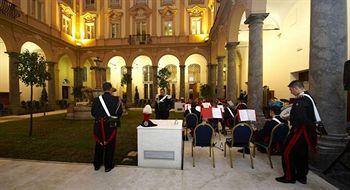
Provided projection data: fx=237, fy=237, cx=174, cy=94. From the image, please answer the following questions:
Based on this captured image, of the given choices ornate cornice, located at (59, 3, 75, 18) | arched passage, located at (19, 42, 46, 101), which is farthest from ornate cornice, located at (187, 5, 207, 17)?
arched passage, located at (19, 42, 46, 101)

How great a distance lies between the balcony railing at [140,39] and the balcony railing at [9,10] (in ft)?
38.3

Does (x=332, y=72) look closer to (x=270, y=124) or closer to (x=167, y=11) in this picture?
(x=270, y=124)

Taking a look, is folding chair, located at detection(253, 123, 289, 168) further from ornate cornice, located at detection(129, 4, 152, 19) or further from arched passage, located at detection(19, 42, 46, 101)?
ornate cornice, located at detection(129, 4, 152, 19)

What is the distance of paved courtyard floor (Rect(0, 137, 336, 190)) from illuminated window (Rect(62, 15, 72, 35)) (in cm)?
2334

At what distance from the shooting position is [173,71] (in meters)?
30.5

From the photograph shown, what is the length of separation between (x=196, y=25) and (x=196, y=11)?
151cm

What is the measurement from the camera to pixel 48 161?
18.2 feet

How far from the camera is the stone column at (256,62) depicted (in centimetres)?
850

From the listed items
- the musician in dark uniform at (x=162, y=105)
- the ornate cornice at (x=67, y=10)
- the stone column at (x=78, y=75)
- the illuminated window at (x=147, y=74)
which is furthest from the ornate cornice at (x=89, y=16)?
the musician in dark uniform at (x=162, y=105)

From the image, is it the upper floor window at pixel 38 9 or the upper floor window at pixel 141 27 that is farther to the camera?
the upper floor window at pixel 141 27

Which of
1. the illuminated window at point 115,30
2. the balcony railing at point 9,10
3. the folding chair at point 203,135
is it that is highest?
the illuminated window at point 115,30

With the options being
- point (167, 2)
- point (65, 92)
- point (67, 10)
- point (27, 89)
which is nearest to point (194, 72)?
point (167, 2)

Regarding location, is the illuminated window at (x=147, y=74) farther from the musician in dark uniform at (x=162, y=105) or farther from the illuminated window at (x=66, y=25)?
the musician in dark uniform at (x=162, y=105)

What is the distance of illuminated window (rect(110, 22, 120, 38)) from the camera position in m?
28.2
